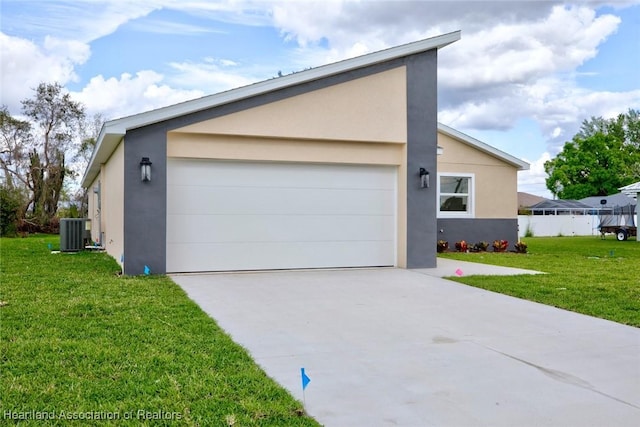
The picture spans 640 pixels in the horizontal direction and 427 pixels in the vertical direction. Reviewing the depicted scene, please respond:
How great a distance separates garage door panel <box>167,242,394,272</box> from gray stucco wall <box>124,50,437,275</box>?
A: 19.1 inches

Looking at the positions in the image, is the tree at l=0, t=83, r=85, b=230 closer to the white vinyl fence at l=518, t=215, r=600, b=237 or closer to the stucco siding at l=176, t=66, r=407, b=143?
the stucco siding at l=176, t=66, r=407, b=143

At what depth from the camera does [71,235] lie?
1550 cm

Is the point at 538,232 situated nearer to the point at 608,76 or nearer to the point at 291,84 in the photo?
the point at 608,76

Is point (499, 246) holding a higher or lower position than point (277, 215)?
lower

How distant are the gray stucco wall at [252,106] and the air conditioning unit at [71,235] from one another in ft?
22.3

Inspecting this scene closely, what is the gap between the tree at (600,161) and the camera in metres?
48.6

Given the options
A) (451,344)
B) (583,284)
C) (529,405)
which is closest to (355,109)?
(583,284)

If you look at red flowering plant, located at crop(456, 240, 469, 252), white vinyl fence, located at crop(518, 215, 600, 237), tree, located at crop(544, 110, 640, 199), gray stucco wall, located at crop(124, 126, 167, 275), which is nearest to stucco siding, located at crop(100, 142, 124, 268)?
gray stucco wall, located at crop(124, 126, 167, 275)

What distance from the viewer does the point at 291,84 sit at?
10.3 m

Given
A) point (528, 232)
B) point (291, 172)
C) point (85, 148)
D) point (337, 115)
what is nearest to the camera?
point (337, 115)

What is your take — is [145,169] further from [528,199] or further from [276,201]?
[528,199]

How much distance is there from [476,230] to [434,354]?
1293 centimetres

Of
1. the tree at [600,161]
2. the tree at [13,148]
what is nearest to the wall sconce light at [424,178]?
the tree at [13,148]

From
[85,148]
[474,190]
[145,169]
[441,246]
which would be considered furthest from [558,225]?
[85,148]
